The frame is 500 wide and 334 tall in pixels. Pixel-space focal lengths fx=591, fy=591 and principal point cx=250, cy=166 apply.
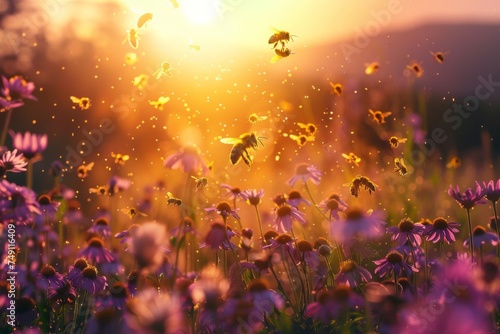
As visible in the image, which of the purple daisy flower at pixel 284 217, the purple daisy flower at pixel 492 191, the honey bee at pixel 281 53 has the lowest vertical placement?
the purple daisy flower at pixel 284 217

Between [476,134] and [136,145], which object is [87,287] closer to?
[136,145]

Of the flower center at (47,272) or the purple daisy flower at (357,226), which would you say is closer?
the purple daisy flower at (357,226)

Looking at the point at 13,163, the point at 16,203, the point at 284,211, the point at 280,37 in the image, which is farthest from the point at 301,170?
the point at 16,203

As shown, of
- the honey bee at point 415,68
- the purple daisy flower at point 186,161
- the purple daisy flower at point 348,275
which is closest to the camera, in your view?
the purple daisy flower at point 186,161

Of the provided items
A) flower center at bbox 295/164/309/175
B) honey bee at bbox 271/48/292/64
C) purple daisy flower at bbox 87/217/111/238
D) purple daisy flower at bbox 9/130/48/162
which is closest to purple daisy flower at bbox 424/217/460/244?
flower center at bbox 295/164/309/175

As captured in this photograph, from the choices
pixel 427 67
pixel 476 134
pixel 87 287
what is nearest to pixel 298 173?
pixel 87 287

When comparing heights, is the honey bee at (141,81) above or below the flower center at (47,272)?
Answer: above

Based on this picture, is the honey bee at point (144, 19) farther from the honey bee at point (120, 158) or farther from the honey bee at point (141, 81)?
the honey bee at point (120, 158)

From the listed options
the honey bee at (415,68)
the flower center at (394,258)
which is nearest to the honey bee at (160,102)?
the flower center at (394,258)
